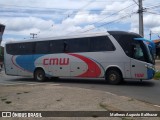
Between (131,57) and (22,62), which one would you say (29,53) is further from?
(131,57)

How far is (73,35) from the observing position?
19703mm

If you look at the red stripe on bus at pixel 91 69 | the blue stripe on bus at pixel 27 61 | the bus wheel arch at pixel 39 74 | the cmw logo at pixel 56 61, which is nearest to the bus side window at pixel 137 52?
the red stripe on bus at pixel 91 69

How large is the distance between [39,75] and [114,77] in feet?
19.7

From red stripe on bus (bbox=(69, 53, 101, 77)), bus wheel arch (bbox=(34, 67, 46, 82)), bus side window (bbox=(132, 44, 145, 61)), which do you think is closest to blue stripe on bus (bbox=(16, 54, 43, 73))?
bus wheel arch (bbox=(34, 67, 46, 82))

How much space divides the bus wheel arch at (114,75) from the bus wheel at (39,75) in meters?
5.03

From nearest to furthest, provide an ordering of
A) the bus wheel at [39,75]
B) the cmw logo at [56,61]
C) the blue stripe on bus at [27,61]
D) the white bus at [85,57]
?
1. the white bus at [85,57]
2. the cmw logo at [56,61]
3. the bus wheel at [39,75]
4. the blue stripe on bus at [27,61]

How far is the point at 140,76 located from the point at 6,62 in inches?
423

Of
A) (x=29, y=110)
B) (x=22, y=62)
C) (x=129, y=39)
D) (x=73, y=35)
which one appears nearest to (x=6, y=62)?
(x=22, y=62)

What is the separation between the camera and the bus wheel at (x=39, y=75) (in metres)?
21.3

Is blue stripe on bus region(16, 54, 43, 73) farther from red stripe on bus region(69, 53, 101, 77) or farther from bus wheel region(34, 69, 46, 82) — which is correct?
red stripe on bus region(69, 53, 101, 77)

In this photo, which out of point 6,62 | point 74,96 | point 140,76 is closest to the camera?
point 74,96

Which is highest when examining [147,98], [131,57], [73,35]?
[73,35]

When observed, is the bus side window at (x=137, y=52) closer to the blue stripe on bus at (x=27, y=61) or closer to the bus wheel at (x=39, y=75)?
the bus wheel at (x=39, y=75)

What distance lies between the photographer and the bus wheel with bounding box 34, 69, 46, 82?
70.0ft
